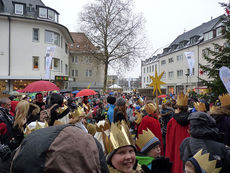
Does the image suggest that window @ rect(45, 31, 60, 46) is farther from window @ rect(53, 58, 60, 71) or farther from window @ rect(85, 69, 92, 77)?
window @ rect(85, 69, 92, 77)

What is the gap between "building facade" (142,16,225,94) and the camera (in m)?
32.0

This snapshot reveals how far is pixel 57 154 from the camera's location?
0.78m

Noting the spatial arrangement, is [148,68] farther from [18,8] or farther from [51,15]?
[18,8]

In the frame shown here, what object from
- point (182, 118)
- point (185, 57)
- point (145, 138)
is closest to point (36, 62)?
point (182, 118)

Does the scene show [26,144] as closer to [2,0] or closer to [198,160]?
[198,160]

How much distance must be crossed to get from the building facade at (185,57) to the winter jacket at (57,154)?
31.4 metres

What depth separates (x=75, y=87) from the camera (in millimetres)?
40906

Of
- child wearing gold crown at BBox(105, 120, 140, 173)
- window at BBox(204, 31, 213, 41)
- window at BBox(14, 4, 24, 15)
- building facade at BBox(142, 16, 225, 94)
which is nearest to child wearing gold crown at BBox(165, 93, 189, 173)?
child wearing gold crown at BBox(105, 120, 140, 173)

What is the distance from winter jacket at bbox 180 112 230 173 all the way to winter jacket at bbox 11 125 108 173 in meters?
2.09

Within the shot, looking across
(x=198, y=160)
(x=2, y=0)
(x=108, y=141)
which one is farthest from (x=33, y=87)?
(x=2, y=0)

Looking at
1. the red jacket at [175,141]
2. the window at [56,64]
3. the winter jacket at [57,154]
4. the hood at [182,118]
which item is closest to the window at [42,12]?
the window at [56,64]

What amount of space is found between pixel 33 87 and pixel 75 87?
34.1 metres

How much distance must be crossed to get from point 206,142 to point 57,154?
2292 millimetres

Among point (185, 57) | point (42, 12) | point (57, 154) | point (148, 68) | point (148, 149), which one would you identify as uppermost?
point (42, 12)
